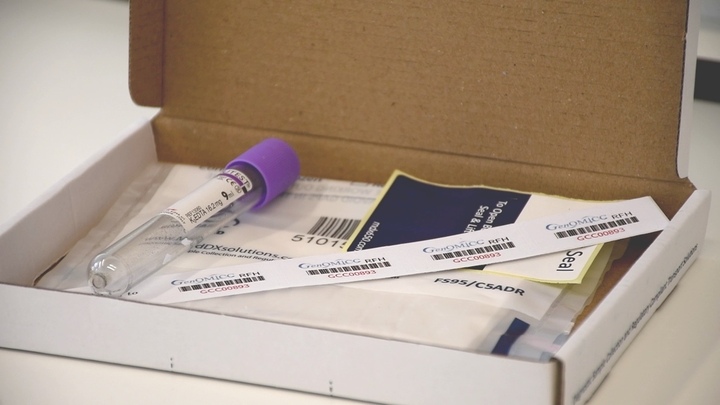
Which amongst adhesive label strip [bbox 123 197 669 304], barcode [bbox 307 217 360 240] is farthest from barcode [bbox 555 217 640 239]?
barcode [bbox 307 217 360 240]

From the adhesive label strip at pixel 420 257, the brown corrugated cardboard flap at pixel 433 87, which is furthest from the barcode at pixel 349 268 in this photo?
the brown corrugated cardboard flap at pixel 433 87

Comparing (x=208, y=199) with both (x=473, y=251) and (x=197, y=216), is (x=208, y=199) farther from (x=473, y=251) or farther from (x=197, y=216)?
(x=473, y=251)

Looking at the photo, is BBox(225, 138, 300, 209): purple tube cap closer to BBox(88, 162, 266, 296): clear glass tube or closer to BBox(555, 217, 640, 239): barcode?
BBox(88, 162, 266, 296): clear glass tube

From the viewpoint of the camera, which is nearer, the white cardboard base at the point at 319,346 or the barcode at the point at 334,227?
the white cardboard base at the point at 319,346

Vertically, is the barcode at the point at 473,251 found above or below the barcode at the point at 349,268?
above

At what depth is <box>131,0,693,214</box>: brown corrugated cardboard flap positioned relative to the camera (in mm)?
533

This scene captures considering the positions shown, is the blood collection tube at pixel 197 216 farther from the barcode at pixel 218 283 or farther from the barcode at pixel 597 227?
the barcode at pixel 597 227

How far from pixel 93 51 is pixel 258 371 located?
1.75 ft

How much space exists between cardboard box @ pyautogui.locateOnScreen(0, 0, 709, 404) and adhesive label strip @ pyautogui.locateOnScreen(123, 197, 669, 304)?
0.07ft

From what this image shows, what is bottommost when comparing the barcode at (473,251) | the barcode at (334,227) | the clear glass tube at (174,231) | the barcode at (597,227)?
the clear glass tube at (174,231)

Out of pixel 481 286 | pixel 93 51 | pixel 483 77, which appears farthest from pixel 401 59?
pixel 93 51

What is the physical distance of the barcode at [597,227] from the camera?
0.51m

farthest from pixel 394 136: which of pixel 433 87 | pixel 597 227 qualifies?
pixel 597 227

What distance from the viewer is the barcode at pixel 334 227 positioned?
55 cm
